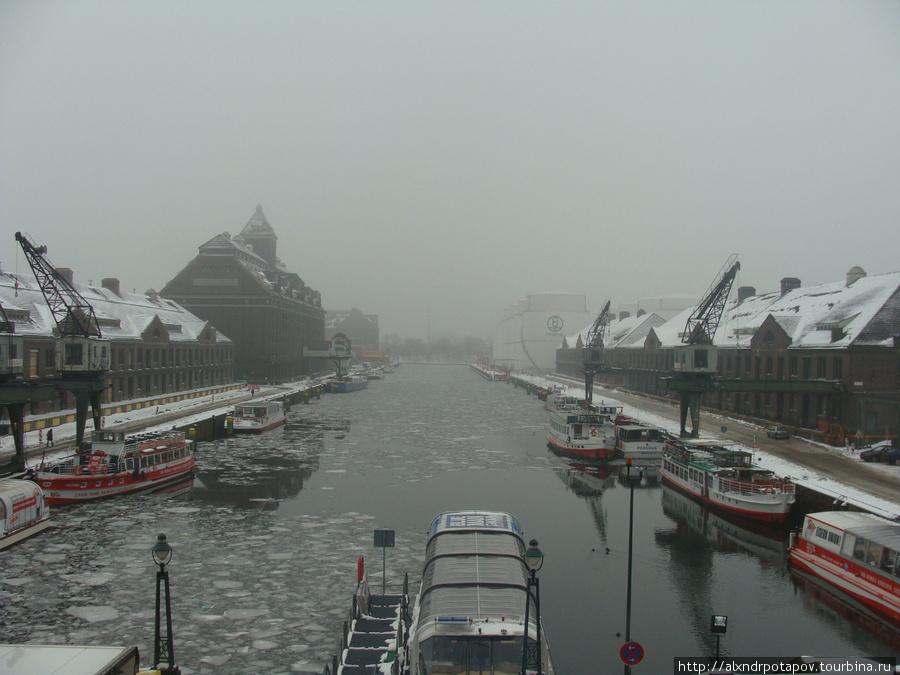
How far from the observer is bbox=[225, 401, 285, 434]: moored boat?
6047 cm

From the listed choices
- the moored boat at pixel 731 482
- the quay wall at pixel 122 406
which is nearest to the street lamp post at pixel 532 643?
the moored boat at pixel 731 482

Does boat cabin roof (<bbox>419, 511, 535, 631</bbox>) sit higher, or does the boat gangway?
boat cabin roof (<bbox>419, 511, 535, 631</bbox>)

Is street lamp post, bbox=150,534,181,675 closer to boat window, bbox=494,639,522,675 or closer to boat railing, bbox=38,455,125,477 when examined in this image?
boat window, bbox=494,639,522,675

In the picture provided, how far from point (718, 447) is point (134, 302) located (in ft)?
238

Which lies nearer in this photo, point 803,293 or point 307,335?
point 803,293

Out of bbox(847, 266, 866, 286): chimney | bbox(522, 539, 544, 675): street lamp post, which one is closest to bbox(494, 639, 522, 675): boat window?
bbox(522, 539, 544, 675): street lamp post

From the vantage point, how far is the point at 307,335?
145875 mm

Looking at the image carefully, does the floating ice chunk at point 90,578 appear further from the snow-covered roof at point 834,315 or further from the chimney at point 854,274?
the chimney at point 854,274

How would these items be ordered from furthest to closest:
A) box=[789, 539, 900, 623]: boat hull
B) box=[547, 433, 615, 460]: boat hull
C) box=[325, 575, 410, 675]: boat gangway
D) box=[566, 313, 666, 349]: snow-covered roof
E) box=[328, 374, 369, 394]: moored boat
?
box=[328, 374, 369, 394]: moored boat
box=[566, 313, 666, 349]: snow-covered roof
box=[547, 433, 615, 460]: boat hull
box=[789, 539, 900, 623]: boat hull
box=[325, 575, 410, 675]: boat gangway

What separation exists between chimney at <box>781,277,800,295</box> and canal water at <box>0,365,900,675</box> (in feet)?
123

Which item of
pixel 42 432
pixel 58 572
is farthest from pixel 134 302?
pixel 58 572

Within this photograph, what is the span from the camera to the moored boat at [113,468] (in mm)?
33844

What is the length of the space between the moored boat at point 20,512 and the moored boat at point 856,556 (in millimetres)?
31814

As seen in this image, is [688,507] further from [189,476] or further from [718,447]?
[189,476]
